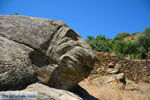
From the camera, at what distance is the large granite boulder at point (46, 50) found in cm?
432

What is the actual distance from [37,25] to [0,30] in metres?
0.79

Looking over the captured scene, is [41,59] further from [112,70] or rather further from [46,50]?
[112,70]

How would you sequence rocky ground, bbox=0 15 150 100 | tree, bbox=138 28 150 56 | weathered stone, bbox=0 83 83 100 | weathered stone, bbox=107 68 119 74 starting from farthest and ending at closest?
tree, bbox=138 28 150 56, weathered stone, bbox=107 68 119 74, rocky ground, bbox=0 15 150 100, weathered stone, bbox=0 83 83 100

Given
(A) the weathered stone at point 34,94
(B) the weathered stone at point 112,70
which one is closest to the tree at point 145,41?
(B) the weathered stone at point 112,70

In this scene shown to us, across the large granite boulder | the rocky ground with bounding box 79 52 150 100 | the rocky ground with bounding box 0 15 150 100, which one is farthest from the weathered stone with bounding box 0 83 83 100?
the rocky ground with bounding box 79 52 150 100

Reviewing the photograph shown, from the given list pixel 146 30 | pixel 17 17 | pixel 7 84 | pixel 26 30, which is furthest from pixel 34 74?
pixel 146 30

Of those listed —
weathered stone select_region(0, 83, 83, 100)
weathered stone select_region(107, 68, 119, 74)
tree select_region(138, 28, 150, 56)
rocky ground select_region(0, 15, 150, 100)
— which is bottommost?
weathered stone select_region(0, 83, 83, 100)

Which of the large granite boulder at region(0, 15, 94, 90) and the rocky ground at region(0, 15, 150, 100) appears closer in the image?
the rocky ground at region(0, 15, 150, 100)

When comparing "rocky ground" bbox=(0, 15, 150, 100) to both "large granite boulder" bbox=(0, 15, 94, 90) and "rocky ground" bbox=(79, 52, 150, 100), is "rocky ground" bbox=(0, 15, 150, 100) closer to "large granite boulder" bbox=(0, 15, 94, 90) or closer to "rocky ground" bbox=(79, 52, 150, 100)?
"large granite boulder" bbox=(0, 15, 94, 90)

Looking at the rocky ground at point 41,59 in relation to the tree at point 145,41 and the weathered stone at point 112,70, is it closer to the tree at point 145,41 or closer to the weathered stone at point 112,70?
the weathered stone at point 112,70

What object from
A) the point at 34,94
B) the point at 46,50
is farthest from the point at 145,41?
the point at 34,94

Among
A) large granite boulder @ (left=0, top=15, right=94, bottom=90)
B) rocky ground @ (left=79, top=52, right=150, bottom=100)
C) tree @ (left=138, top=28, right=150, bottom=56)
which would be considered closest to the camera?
large granite boulder @ (left=0, top=15, right=94, bottom=90)

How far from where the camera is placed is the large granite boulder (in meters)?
4.32

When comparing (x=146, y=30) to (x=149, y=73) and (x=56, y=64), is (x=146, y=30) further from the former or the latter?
(x=56, y=64)
